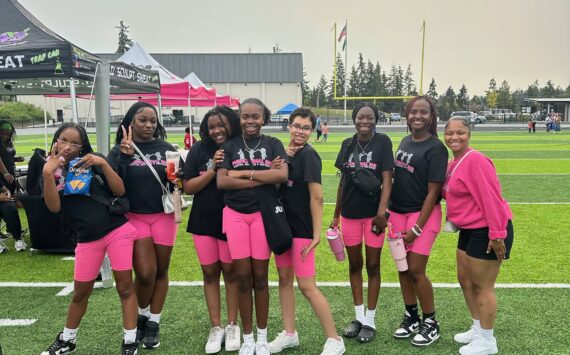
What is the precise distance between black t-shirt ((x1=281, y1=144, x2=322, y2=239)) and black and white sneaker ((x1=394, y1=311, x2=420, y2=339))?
1.17 m

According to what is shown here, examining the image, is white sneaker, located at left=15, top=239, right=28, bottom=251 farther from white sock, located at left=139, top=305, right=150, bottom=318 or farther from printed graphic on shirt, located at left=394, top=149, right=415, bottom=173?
printed graphic on shirt, located at left=394, top=149, right=415, bottom=173

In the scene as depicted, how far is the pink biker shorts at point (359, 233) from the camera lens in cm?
354

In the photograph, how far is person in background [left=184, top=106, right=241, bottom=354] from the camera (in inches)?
132

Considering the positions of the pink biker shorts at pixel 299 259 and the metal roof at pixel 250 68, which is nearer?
the pink biker shorts at pixel 299 259

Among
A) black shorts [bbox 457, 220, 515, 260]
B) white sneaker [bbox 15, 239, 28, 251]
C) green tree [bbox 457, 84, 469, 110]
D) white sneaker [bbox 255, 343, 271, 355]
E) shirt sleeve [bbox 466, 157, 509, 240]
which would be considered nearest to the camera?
shirt sleeve [bbox 466, 157, 509, 240]

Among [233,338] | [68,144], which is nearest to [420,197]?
[233,338]

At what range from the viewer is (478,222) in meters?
3.20

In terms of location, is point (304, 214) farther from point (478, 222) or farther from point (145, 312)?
point (145, 312)

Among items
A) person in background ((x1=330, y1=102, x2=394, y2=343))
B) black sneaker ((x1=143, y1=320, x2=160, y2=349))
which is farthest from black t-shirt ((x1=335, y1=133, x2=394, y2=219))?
black sneaker ((x1=143, y1=320, x2=160, y2=349))

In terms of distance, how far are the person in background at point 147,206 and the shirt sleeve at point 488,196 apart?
2.24 meters

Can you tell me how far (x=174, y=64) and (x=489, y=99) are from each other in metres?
58.6

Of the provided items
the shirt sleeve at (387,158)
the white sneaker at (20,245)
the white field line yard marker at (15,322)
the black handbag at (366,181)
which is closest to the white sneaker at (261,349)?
the black handbag at (366,181)

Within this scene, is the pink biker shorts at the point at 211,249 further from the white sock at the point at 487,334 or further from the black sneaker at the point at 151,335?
the white sock at the point at 487,334

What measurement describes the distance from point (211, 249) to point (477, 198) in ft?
6.42
